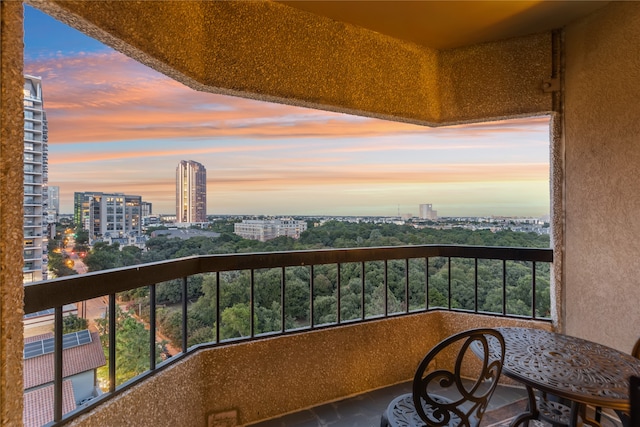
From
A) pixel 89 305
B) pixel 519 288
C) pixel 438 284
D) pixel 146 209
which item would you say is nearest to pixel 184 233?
pixel 146 209

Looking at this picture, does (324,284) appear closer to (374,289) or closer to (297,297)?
(297,297)

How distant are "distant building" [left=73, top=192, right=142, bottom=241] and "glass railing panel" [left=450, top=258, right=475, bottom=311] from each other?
8.75 ft

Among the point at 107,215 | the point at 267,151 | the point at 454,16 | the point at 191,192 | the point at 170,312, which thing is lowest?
the point at 170,312

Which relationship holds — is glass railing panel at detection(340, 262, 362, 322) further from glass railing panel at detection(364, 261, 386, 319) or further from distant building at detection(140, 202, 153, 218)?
distant building at detection(140, 202, 153, 218)

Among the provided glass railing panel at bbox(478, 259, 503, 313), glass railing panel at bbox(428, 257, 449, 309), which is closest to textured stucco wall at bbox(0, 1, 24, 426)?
glass railing panel at bbox(428, 257, 449, 309)

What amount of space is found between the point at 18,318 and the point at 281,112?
10.9 feet

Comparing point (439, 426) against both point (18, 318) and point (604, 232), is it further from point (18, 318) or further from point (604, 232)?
point (604, 232)

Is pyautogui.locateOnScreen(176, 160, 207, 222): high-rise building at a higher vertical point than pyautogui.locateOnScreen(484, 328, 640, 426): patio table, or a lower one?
higher

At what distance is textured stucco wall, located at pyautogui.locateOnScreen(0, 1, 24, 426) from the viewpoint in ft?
3.20

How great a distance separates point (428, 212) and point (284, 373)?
2.39 m

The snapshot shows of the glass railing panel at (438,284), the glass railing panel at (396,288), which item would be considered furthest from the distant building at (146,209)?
the glass railing panel at (438,284)

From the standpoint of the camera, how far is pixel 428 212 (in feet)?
12.4

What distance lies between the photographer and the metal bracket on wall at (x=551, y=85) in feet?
8.73

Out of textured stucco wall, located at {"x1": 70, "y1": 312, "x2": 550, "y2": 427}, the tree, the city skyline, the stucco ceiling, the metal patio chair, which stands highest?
the stucco ceiling
